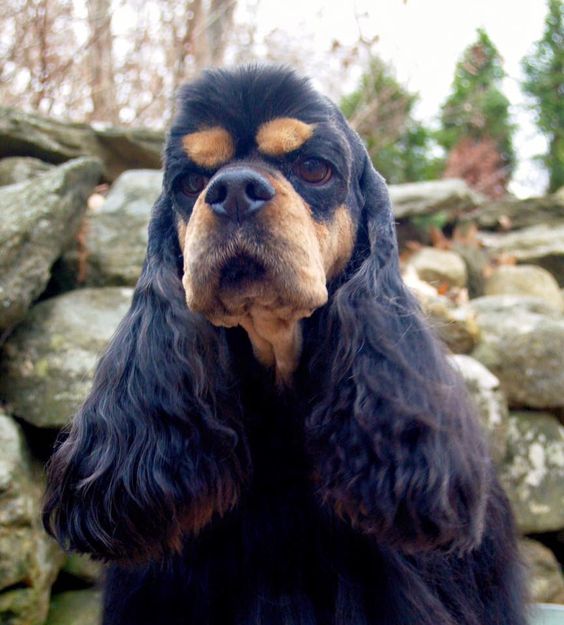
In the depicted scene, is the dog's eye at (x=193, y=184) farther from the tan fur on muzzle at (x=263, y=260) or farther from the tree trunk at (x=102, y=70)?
the tree trunk at (x=102, y=70)

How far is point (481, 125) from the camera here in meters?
8.20

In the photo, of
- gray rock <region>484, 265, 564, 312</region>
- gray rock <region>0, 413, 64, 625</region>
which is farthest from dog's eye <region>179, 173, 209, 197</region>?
gray rock <region>484, 265, 564, 312</region>

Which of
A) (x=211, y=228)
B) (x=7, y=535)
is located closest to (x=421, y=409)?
(x=211, y=228)

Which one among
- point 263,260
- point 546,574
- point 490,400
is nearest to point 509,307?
point 490,400

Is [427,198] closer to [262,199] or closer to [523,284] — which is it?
[523,284]

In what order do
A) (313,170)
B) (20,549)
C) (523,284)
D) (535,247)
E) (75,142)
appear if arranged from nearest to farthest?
(313,170) < (20,549) < (75,142) < (523,284) < (535,247)

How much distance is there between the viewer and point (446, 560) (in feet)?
6.12

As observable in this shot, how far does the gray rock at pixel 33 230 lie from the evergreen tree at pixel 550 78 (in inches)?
287

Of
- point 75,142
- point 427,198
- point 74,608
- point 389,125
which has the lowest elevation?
point 74,608

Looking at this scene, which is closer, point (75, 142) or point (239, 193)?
point (239, 193)

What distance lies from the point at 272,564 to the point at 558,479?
8.19 ft

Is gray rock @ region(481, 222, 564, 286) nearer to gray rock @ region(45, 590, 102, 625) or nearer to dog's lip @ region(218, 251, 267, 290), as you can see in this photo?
gray rock @ region(45, 590, 102, 625)

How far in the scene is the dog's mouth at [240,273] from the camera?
1.48 metres

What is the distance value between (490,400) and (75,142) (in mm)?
2945
